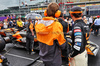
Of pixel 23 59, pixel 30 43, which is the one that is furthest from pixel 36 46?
pixel 23 59

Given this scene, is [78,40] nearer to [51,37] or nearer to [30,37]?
[51,37]

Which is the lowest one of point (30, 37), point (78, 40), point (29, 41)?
point (29, 41)

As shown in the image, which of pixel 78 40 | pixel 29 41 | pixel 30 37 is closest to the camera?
pixel 78 40

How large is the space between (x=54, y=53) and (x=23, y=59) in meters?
3.41

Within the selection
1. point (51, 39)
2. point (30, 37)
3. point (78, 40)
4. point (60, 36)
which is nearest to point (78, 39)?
point (78, 40)

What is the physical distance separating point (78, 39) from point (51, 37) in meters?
0.46

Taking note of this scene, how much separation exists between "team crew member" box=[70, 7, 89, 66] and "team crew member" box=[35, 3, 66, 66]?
0.23m

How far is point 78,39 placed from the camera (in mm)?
1719

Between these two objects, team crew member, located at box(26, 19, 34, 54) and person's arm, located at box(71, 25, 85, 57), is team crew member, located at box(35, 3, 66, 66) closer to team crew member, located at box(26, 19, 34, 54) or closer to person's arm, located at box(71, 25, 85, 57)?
person's arm, located at box(71, 25, 85, 57)

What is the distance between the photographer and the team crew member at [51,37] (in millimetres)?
1725

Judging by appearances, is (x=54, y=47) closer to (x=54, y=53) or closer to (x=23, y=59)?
(x=54, y=53)

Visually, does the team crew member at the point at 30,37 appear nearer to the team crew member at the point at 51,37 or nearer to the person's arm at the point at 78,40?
the team crew member at the point at 51,37

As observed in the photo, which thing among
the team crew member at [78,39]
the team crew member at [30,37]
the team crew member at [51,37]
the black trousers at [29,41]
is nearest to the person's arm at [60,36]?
the team crew member at [51,37]

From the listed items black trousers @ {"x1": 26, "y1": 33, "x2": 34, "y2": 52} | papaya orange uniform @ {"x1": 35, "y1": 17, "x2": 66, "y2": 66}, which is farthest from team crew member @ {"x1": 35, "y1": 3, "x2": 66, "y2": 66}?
black trousers @ {"x1": 26, "y1": 33, "x2": 34, "y2": 52}
